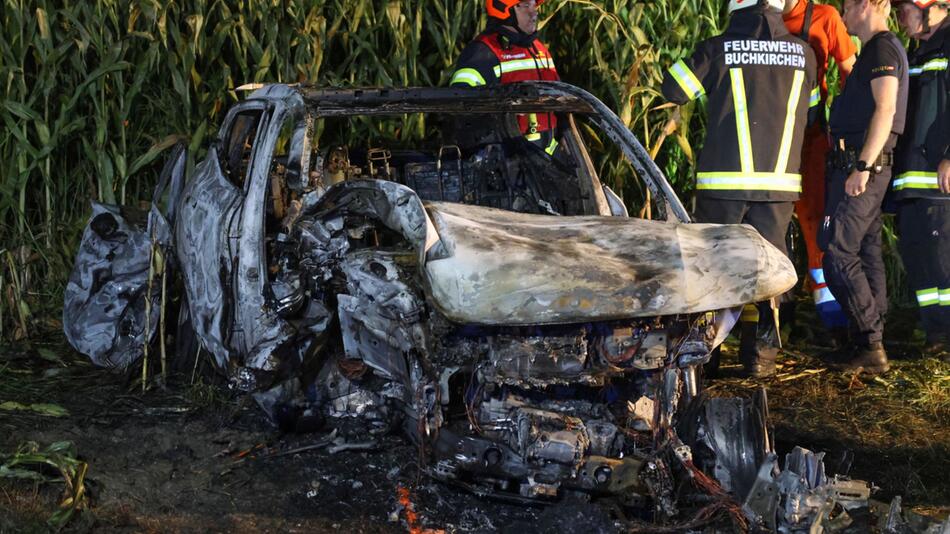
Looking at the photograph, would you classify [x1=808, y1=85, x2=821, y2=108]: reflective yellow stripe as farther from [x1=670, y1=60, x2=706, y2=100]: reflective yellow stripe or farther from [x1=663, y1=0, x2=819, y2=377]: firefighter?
[x1=670, y1=60, x2=706, y2=100]: reflective yellow stripe

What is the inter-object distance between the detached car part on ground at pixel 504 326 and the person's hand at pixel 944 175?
205 centimetres

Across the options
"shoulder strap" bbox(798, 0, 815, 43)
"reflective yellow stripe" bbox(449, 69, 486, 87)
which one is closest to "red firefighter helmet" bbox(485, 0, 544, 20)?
"reflective yellow stripe" bbox(449, 69, 486, 87)

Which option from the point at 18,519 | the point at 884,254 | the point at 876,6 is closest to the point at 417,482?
the point at 18,519

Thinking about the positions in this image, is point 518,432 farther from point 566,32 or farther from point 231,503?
point 566,32

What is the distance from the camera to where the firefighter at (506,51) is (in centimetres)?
661

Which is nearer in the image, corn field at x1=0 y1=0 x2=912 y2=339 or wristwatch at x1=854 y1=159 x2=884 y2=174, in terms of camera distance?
wristwatch at x1=854 y1=159 x2=884 y2=174

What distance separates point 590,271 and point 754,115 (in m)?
2.59

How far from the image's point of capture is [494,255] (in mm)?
3797

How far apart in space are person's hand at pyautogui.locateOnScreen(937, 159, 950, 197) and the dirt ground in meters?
1.04

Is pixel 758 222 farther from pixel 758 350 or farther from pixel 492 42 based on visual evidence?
pixel 492 42

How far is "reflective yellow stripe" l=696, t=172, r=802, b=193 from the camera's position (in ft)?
19.6

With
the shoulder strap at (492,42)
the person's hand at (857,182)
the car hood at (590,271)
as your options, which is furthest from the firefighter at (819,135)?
the car hood at (590,271)

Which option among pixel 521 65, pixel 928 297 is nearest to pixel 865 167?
pixel 928 297

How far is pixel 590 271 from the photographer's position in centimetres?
380
